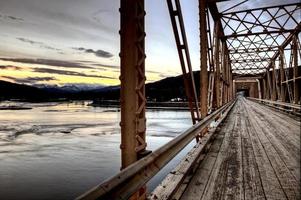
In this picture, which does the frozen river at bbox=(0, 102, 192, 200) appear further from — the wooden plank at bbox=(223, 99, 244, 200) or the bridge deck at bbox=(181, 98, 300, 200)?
the wooden plank at bbox=(223, 99, 244, 200)

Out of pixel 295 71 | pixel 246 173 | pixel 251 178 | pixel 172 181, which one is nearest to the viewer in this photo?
pixel 172 181

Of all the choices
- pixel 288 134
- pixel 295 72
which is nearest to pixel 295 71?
pixel 295 72

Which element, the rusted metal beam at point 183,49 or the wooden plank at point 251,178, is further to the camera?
the rusted metal beam at point 183,49

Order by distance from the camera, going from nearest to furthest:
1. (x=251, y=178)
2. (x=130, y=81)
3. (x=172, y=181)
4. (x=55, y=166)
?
(x=130, y=81)
(x=172, y=181)
(x=251, y=178)
(x=55, y=166)

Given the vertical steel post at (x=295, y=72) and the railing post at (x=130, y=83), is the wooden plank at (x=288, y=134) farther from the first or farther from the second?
the vertical steel post at (x=295, y=72)

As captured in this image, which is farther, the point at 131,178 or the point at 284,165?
the point at 284,165

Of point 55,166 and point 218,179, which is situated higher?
point 218,179

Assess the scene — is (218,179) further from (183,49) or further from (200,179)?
(183,49)

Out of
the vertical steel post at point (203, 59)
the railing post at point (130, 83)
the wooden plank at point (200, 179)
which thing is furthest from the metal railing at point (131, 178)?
the vertical steel post at point (203, 59)

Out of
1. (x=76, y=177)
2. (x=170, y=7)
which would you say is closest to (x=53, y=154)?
(x=76, y=177)

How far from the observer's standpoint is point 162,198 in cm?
347

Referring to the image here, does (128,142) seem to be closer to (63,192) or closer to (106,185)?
(106,185)

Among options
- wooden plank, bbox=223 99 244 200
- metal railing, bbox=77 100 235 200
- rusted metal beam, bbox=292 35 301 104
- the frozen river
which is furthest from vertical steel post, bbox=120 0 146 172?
rusted metal beam, bbox=292 35 301 104

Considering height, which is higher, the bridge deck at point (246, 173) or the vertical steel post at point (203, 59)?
the vertical steel post at point (203, 59)
